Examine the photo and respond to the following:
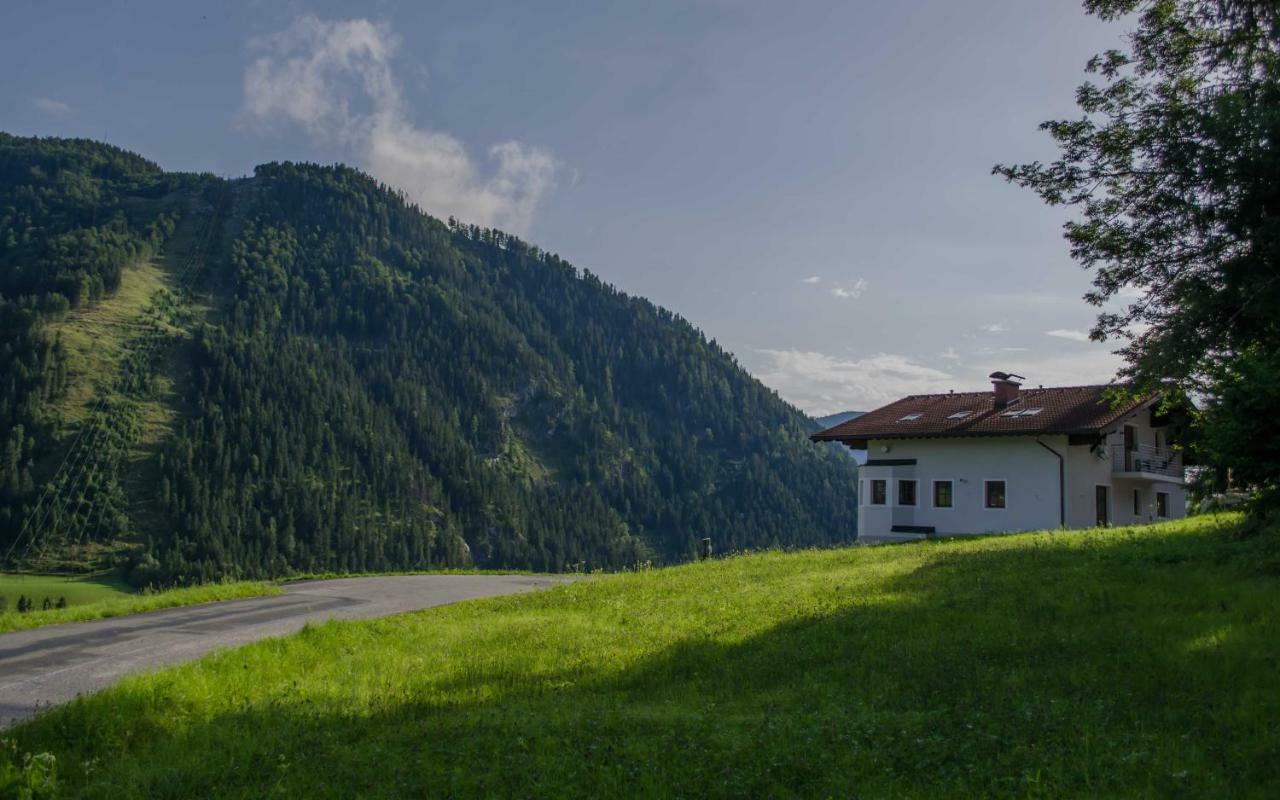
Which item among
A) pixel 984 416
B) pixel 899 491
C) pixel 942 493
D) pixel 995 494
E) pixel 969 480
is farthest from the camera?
pixel 899 491

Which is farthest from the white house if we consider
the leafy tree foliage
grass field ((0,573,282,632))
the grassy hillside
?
the grassy hillside

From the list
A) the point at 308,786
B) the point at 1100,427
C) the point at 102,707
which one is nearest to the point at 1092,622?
the point at 308,786

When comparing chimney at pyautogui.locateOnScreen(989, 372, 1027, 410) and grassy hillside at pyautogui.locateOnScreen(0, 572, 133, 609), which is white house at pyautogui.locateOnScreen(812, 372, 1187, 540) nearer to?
chimney at pyautogui.locateOnScreen(989, 372, 1027, 410)

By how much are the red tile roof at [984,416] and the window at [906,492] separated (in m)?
2.50

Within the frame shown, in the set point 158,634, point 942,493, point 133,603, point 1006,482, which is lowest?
point 133,603

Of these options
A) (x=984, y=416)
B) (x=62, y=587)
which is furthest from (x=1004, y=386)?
(x=62, y=587)

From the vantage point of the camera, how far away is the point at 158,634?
1488 cm

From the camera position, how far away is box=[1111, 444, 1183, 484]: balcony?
44312 millimetres

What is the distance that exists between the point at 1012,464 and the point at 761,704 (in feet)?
122

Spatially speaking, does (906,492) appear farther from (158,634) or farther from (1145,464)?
(158,634)

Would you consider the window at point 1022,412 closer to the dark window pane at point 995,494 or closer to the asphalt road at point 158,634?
the dark window pane at point 995,494

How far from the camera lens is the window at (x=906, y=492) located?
46.2m

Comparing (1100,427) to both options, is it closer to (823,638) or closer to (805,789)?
(823,638)

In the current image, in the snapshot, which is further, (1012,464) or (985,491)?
(985,491)
